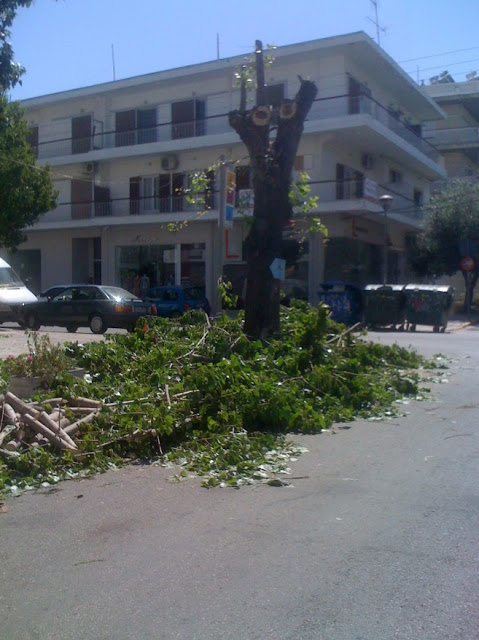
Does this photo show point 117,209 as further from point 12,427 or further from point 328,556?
point 328,556

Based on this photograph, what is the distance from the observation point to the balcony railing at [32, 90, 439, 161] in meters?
31.5

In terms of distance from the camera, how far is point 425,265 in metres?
38.0

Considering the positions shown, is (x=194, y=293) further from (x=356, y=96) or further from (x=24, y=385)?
(x=24, y=385)

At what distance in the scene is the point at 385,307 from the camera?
2645cm

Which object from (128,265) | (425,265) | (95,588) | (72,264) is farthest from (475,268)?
(95,588)

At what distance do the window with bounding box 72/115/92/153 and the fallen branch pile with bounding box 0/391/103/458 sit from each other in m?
31.6

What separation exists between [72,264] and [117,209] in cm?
455

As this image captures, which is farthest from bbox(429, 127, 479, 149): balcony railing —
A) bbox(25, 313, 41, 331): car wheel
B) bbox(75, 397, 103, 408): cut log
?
bbox(75, 397, 103, 408): cut log

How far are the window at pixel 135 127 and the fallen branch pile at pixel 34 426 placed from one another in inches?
1167

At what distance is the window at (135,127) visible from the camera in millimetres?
36281

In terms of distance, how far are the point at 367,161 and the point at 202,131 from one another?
7.59m

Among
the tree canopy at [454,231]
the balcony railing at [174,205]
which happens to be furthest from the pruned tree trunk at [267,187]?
the tree canopy at [454,231]

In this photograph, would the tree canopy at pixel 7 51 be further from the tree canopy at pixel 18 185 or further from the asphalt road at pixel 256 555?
the tree canopy at pixel 18 185

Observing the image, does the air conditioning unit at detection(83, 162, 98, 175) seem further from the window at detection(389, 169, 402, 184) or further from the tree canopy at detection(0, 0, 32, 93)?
the tree canopy at detection(0, 0, 32, 93)
